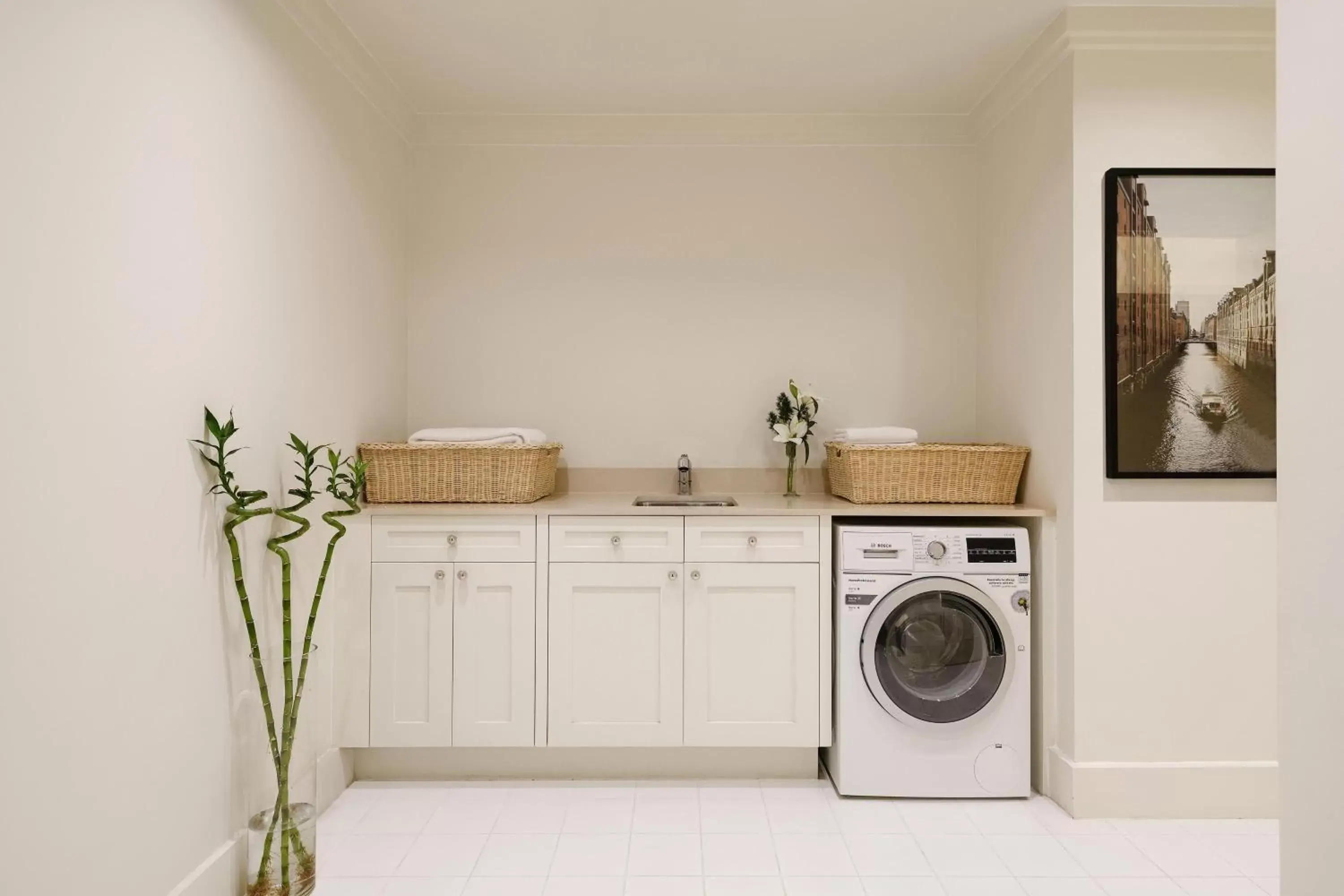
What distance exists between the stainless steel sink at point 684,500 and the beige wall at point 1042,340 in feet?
3.49

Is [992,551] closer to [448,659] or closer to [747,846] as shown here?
[747,846]

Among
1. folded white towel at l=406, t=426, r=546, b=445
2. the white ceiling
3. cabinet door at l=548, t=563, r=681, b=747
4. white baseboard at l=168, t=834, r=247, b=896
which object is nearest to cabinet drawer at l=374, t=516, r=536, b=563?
cabinet door at l=548, t=563, r=681, b=747

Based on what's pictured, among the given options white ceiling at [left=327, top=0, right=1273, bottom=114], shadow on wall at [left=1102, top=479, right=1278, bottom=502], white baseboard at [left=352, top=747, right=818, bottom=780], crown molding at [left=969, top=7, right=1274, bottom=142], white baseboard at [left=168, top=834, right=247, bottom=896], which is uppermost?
white ceiling at [left=327, top=0, right=1273, bottom=114]

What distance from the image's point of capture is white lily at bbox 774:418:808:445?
3160 millimetres

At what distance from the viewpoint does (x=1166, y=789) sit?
8.13 ft

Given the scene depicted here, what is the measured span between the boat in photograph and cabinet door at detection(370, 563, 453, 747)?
2.43 m

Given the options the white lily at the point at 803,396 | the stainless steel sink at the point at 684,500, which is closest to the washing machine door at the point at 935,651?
the stainless steel sink at the point at 684,500

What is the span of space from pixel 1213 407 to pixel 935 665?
3.83 feet

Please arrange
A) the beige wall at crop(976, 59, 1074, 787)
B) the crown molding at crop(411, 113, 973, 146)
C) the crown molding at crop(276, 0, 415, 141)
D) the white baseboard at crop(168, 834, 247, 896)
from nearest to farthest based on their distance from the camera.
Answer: the white baseboard at crop(168, 834, 247, 896), the crown molding at crop(276, 0, 415, 141), the beige wall at crop(976, 59, 1074, 787), the crown molding at crop(411, 113, 973, 146)

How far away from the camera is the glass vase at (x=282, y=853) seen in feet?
6.45

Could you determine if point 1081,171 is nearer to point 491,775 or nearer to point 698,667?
point 698,667

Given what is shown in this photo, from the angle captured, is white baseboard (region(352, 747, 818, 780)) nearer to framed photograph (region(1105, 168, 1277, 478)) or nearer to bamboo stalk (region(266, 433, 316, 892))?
bamboo stalk (region(266, 433, 316, 892))

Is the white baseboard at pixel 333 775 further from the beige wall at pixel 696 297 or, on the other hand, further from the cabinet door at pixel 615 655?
the beige wall at pixel 696 297

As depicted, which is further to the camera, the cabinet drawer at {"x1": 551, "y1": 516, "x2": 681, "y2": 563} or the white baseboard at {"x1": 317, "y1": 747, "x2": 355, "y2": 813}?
the cabinet drawer at {"x1": 551, "y1": 516, "x2": 681, "y2": 563}
